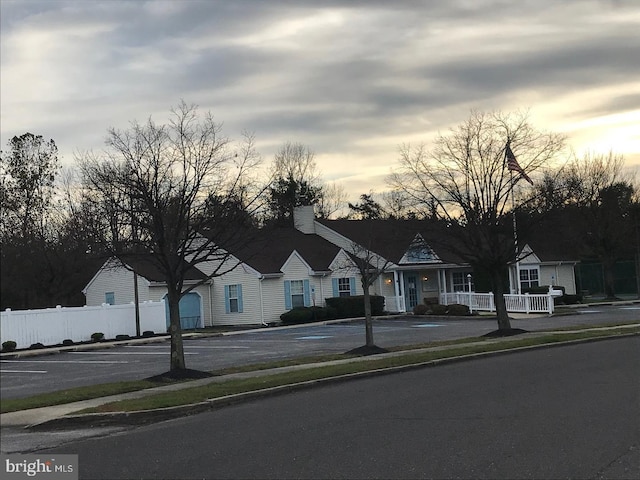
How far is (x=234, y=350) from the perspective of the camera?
24312 millimetres

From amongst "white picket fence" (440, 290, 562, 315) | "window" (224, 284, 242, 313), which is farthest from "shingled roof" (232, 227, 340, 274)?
"white picket fence" (440, 290, 562, 315)

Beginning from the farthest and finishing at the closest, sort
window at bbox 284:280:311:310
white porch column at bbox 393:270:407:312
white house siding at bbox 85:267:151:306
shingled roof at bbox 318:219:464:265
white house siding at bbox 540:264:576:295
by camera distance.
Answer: white house siding at bbox 540:264:576:295 < white porch column at bbox 393:270:407:312 < window at bbox 284:280:311:310 < white house siding at bbox 85:267:151:306 < shingled roof at bbox 318:219:464:265

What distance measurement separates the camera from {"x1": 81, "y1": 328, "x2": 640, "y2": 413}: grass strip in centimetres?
1255

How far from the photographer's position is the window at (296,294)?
4081cm

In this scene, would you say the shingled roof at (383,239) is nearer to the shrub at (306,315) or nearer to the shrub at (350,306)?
the shrub at (350,306)

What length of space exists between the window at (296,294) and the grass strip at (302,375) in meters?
19.7

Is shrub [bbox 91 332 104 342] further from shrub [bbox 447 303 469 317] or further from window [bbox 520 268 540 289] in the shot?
window [bbox 520 268 540 289]

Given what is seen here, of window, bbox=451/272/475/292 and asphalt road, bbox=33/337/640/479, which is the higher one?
window, bbox=451/272/475/292

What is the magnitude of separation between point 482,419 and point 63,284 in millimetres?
5753

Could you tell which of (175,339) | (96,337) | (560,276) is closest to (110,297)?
(96,337)

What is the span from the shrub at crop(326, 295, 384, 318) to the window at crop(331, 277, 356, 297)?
1.88 metres

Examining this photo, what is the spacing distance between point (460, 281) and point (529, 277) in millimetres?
5609

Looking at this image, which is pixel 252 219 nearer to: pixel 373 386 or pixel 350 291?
pixel 373 386

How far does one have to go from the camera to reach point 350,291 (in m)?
43.0
